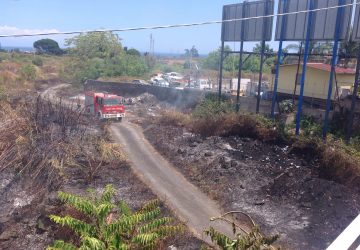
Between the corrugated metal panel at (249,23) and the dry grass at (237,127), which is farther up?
the corrugated metal panel at (249,23)

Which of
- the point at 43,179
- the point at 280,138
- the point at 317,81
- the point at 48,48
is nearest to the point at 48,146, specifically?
the point at 43,179

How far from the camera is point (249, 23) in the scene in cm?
2627

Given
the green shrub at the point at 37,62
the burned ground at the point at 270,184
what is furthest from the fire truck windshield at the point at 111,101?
the green shrub at the point at 37,62

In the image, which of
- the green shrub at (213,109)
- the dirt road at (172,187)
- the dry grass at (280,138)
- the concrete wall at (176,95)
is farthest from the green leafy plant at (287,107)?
the dirt road at (172,187)

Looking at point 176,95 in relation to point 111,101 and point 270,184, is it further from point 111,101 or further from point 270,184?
point 270,184

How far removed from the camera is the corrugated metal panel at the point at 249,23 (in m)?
24.4

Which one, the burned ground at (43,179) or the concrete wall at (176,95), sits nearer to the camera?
the burned ground at (43,179)

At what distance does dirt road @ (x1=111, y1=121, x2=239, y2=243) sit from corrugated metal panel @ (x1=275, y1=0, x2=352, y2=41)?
34.7 feet

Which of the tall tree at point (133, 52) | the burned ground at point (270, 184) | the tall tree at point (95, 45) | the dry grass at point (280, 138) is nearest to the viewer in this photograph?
the burned ground at point (270, 184)

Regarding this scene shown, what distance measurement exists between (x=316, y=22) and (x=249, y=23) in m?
Answer: 6.78

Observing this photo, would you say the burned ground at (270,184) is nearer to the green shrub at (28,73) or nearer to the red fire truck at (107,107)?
the red fire truck at (107,107)

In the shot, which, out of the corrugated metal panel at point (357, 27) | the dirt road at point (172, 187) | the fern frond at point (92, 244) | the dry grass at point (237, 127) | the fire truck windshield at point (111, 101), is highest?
the corrugated metal panel at point (357, 27)

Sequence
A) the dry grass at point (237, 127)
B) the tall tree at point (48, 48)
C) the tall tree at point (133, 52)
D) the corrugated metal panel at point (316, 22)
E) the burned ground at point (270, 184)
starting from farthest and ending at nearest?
1. the tall tree at point (48, 48)
2. the tall tree at point (133, 52)
3. the dry grass at point (237, 127)
4. the corrugated metal panel at point (316, 22)
5. the burned ground at point (270, 184)

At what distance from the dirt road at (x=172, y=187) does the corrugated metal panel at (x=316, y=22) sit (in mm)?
10571
